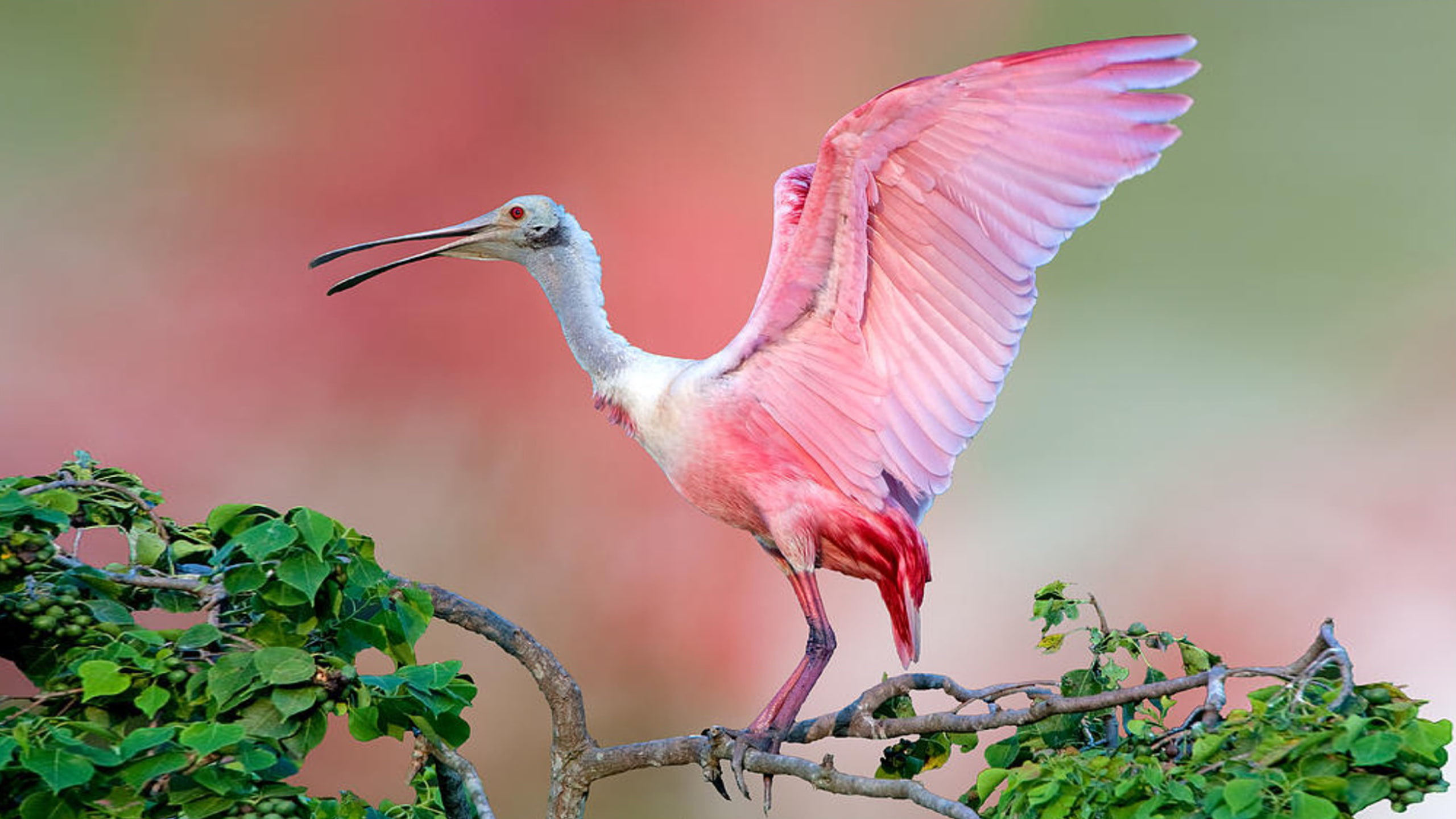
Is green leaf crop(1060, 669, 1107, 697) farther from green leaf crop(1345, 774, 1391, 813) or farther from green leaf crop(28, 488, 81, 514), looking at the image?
green leaf crop(28, 488, 81, 514)

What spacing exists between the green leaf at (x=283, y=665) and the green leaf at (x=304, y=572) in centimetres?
7

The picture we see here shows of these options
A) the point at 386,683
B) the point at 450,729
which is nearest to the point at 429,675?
the point at 386,683

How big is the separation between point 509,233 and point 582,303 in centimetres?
17

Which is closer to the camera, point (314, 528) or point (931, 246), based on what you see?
point (314, 528)

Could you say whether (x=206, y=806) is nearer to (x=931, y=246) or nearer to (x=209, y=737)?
(x=209, y=737)

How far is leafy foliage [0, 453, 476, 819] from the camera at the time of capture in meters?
1.33

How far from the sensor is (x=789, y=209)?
2.14 meters

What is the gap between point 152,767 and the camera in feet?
4.33

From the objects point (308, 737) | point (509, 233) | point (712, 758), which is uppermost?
point (509, 233)

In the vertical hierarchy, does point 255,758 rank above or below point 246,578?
below

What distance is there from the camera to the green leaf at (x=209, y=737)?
4.28ft

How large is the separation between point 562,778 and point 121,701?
2.30ft

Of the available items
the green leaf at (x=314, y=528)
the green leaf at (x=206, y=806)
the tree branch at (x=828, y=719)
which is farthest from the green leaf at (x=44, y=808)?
the tree branch at (x=828, y=719)

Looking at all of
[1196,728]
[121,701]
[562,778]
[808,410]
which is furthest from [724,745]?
[121,701]
